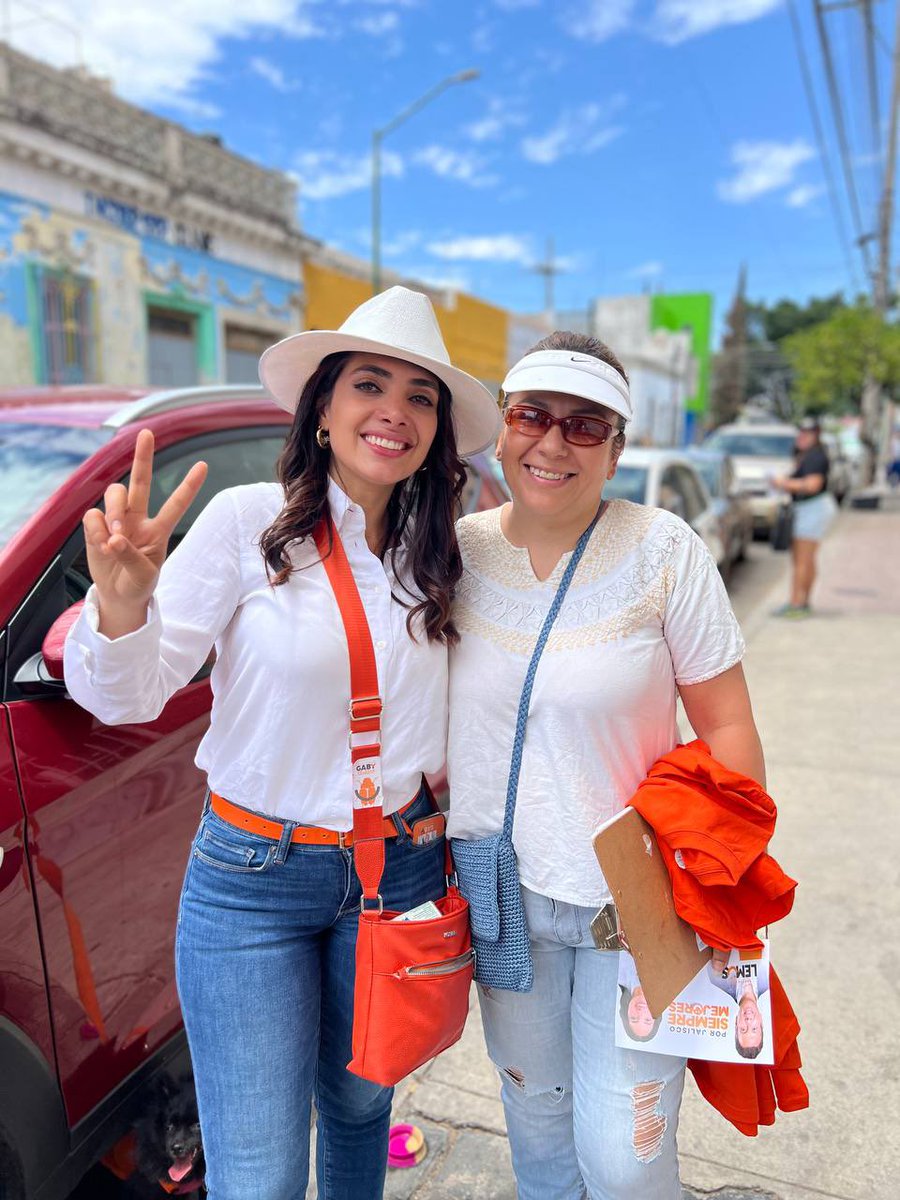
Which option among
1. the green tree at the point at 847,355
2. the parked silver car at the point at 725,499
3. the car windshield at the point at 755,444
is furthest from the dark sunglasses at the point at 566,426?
the green tree at the point at 847,355

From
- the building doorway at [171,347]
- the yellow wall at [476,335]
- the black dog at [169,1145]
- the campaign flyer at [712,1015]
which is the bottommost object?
the black dog at [169,1145]

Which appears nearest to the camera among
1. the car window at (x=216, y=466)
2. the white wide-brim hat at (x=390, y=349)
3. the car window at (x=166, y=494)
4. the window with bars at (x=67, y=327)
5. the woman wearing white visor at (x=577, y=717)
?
the woman wearing white visor at (x=577, y=717)

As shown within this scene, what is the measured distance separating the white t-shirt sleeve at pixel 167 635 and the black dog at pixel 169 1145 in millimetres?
1073

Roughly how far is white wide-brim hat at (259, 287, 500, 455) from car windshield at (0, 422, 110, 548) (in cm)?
62

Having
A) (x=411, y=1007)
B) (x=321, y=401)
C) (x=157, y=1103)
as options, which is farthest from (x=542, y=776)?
(x=157, y=1103)

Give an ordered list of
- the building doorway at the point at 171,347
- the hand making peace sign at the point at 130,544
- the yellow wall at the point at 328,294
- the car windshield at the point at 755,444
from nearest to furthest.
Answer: the hand making peace sign at the point at 130,544
the building doorway at the point at 171,347
the car windshield at the point at 755,444
the yellow wall at the point at 328,294

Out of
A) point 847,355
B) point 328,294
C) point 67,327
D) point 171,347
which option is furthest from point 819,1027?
point 847,355

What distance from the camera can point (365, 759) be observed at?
1573mm

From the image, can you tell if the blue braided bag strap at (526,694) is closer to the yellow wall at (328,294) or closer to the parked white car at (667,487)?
the parked white car at (667,487)

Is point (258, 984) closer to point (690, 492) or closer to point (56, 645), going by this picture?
point (56, 645)

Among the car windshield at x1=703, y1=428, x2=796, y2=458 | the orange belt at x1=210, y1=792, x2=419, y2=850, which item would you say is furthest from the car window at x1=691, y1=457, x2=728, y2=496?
the orange belt at x1=210, y1=792, x2=419, y2=850

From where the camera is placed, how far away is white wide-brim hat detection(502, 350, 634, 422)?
1.63m

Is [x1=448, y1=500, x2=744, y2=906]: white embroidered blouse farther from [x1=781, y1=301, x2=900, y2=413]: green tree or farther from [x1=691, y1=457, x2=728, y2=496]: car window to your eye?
[x1=781, y1=301, x2=900, y2=413]: green tree

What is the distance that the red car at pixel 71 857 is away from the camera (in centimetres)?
164
